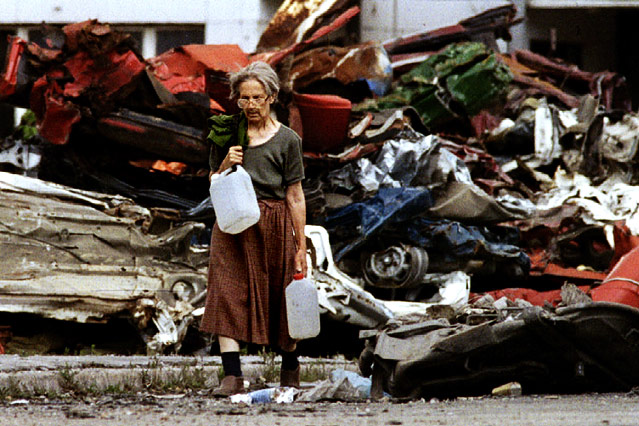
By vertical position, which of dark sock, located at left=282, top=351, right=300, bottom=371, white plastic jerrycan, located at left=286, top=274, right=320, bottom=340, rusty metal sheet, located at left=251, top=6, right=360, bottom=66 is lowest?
dark sock, located at left=282, top=351, right=300, bottom=371

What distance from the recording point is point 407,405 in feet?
16.5

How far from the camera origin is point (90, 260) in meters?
8.77

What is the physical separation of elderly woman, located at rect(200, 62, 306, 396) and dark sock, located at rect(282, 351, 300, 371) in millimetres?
88

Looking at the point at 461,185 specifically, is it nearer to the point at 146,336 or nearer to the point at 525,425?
the point at 146,336

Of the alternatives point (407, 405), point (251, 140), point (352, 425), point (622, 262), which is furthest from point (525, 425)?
point (622, 262)

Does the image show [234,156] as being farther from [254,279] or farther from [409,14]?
[409,14]

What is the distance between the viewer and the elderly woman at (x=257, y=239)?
563 cm

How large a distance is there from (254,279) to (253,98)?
957 mm

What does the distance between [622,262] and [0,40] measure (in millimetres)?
13072

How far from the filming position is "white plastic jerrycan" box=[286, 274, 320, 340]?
18.6 ft

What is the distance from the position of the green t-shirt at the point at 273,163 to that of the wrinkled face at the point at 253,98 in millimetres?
174

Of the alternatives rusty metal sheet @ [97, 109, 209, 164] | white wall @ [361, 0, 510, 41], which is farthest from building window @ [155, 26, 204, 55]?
rusty metal sheet @ [97, 109, 209, 164]

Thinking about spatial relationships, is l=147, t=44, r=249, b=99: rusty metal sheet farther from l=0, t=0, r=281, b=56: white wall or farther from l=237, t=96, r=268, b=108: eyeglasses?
l=0, t=0, r=281, b=56: white wall

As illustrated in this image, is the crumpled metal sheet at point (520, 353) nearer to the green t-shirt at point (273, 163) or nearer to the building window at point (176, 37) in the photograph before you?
the green t-shirt at point (273, 163)
